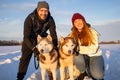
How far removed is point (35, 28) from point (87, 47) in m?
1.37

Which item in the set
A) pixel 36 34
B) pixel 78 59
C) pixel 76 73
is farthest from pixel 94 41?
pixel 36 34

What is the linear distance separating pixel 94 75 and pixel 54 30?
148cm

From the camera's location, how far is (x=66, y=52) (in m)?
5.86

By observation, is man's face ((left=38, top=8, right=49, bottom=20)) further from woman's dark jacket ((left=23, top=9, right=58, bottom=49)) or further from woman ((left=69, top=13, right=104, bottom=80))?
woman ((left=69, top=13, right=104, bottom=80))

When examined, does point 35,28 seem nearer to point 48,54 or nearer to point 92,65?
point 48,54

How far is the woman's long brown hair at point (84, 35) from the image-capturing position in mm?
6062

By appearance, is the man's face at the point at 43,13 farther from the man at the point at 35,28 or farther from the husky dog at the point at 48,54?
the husky dog at the point at 48,54

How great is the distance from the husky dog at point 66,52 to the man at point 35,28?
348 mm

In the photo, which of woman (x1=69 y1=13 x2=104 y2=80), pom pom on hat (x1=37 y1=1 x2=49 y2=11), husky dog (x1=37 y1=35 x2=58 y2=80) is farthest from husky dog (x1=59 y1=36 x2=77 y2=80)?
pom pom on hat (x1=37 y1=1 x2=49 y2=11)

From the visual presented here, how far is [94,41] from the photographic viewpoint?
6.07m

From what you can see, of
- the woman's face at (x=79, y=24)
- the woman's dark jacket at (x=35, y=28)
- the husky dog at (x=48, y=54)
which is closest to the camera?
the husky dog at (x=48, y=54)

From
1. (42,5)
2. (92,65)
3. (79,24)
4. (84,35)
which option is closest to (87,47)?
(84,35)

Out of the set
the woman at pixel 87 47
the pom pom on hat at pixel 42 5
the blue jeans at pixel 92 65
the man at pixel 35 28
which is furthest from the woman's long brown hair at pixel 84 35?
the pom pom on hat at pixel 42 5

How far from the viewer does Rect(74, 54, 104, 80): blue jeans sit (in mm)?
6086
